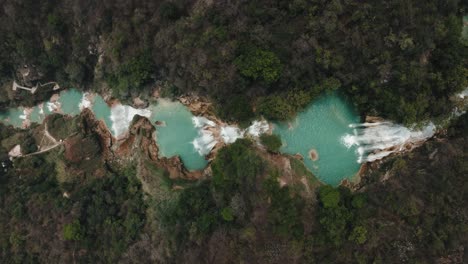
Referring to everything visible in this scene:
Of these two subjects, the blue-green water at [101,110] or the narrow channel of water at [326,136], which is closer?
the narrow channel of water at [326,136]

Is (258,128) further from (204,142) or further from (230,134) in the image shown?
(204,142)

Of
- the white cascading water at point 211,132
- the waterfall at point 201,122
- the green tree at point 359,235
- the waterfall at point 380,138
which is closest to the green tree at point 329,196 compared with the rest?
the green tree at point 359,235

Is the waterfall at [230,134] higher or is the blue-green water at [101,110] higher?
the blue-green water at [101,110]

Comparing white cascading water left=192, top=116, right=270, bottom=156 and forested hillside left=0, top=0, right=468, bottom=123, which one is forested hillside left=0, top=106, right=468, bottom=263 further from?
forested hillside left=0, top=0, right=468, bottom=123

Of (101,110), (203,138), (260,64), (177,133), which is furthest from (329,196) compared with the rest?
(101,110)

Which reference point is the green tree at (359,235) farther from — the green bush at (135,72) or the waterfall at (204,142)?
the green bush at (135,72)

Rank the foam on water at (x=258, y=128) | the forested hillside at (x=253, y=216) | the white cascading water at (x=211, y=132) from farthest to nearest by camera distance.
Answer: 1. the white cascading water at (x=211, y=132)
2. the foam on water at (x=258, y=128)
3. the forested hillside at (x=253, y=216)

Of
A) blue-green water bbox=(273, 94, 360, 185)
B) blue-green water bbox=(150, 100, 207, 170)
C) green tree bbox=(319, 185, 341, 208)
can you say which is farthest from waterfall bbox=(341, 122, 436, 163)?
blue-green water bbox=(150, 100, 207, 170)
